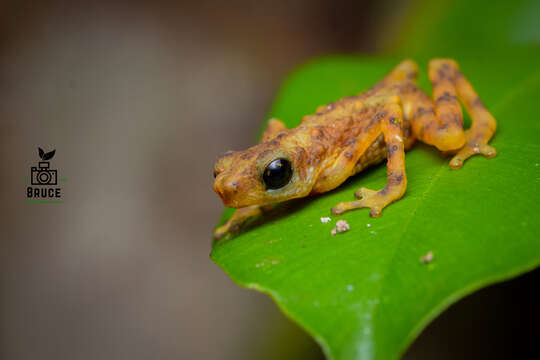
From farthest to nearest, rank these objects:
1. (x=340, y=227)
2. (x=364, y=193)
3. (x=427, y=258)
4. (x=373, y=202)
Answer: (x=364, y=193), (x=373, y=202), (x=340, y=227), (x=427, y=258)

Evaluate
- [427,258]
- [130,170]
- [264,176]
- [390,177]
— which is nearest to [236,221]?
[264,176]

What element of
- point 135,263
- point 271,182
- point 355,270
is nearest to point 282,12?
point 135,263

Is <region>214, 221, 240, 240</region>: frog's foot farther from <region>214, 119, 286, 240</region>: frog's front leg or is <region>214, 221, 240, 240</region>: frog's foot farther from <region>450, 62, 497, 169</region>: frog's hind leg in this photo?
<region>450, 62, 497, 169</region>: frog's hind leg

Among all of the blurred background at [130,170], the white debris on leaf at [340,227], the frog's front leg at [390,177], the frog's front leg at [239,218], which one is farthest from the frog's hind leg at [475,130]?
the blurred background at [130,170]

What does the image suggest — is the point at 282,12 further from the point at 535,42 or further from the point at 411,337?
the point at 411,337

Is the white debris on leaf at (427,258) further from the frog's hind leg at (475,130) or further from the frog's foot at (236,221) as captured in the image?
the frog's foot at (236,221)

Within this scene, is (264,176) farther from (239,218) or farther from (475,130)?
(475,130)

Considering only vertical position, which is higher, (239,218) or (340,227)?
(340,227)

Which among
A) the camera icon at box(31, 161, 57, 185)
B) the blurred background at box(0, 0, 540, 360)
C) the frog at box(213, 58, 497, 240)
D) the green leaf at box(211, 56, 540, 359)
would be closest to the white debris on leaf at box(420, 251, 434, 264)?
the green leaf at box(211, 56, 540, 359)
